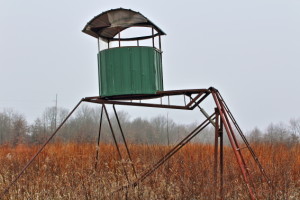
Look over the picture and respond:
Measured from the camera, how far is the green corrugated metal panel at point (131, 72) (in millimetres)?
7598

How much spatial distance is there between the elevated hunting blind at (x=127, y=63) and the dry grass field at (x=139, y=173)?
1561 mm

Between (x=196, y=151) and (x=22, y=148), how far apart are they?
6.80m

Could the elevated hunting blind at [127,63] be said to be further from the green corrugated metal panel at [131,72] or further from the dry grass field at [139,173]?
the dry grass field at [139,173]

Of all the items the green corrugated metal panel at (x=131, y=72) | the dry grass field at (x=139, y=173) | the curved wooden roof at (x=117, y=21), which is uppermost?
the curved wooden roof at (x=117, y=21)

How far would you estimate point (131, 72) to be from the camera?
7.64m

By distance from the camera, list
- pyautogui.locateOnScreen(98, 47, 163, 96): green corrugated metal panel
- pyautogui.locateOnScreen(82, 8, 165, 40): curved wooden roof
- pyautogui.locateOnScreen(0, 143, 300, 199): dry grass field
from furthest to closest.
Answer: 1. pyautogui.locateOnScreen(82, 8, 165, 40): curved wooden roof
2. pyautogui.locateOnScreen(98, 47, 163, 96): green corrugated metal panel
3. pyautogui.locateOnScreen(0, 143, 300, 199): dry grass field

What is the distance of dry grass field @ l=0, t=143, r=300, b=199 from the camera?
22.7ft

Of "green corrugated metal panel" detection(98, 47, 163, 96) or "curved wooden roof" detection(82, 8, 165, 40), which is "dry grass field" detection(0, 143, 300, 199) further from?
"curved wooden roof" detection(82, 8, 165, 40)

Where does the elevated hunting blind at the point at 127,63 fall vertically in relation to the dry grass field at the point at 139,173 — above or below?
above

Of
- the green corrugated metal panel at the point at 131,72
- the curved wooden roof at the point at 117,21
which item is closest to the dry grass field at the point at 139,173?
the green corrugated metal panel at the point at 131,72

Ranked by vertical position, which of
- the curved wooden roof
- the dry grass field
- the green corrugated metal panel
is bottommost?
the dry grass field

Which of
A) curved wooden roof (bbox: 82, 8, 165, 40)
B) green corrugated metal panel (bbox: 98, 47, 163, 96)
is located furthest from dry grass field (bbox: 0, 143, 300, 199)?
curved wooden roof (bbox: 82, 8, 165, 40)

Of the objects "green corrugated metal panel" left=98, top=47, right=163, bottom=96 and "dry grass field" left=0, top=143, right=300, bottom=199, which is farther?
"green corrugated metal panel" left=98, top=47, right=163, bottom=96

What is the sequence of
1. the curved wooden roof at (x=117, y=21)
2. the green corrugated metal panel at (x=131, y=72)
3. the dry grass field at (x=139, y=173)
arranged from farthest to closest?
the curved wooden roof at (x=117, y=21), the green corrugated metal panel at (x=131, y=72), the dry grass field at (x=139, y=173)
